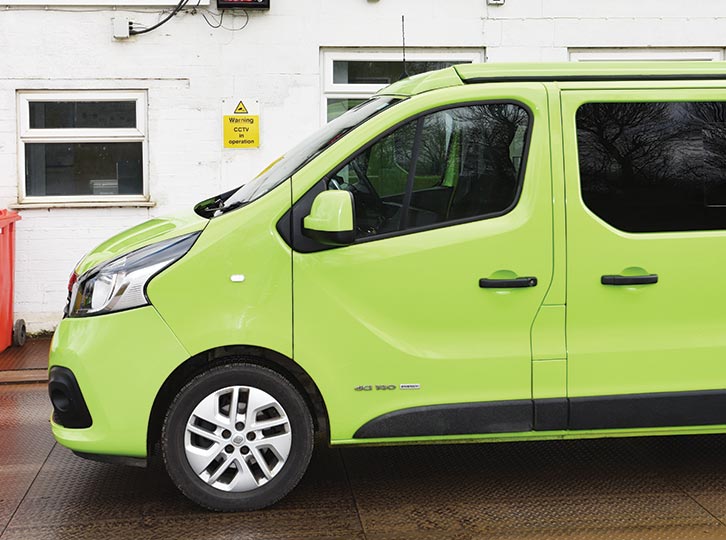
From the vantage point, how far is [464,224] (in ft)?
16.2

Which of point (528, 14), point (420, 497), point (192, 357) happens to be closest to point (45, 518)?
point (192, 357)

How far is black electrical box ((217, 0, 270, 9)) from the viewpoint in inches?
393

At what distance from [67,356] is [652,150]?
2.90 meters

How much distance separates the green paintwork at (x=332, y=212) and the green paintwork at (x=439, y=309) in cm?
2

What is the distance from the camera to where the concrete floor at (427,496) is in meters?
4.78

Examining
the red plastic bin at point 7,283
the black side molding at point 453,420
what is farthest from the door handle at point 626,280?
the red plastic bin at point 7,283

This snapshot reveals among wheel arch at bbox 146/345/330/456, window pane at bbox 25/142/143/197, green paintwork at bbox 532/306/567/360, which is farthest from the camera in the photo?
window pane at bbox 25/142/143/197

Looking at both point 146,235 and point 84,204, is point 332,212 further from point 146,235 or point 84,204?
point 84,204

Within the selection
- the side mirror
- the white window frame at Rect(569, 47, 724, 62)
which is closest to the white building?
the white window frame at Rect(569, 47, 724, 62)

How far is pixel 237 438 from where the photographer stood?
16.0 feet

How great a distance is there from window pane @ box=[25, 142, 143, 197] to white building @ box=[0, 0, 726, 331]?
0.4 inches

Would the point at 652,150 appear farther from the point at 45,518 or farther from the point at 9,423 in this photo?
the point at 9,423

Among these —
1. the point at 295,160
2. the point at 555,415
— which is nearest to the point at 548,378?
the point at 555,415

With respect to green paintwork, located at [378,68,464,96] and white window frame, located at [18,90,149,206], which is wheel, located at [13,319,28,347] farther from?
green paintwork, located at [378,68,464,96]
